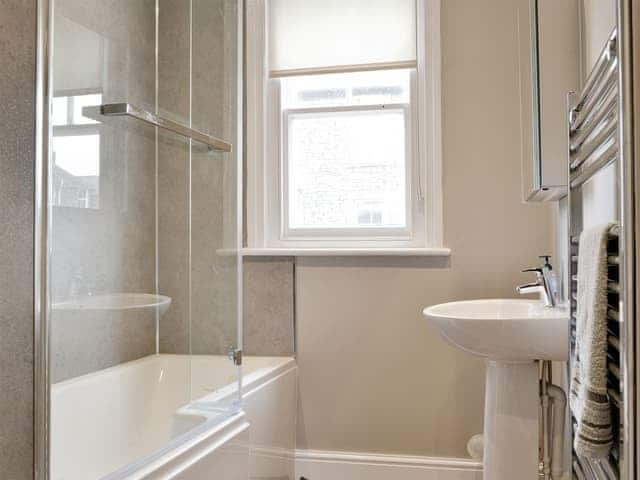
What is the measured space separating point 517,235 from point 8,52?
198cm

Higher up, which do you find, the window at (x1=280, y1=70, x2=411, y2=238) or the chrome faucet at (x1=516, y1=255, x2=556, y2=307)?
the window at (x1=280, y1=70, x2=411, y2=238)

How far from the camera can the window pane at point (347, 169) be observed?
2615 millimetres

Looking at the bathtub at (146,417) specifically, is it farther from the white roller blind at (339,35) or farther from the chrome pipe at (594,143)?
the white roller blind at (339,35)

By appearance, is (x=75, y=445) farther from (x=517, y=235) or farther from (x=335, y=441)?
(x=517, y=235)

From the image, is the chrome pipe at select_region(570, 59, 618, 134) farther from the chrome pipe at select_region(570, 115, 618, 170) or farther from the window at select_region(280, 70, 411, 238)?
the window at select_region(280, 70, 411, 238)

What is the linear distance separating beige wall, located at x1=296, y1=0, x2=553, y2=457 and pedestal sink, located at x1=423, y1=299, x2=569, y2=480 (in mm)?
591

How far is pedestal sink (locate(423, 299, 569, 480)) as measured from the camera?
1.60m

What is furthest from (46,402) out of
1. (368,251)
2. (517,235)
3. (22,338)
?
(517,235)

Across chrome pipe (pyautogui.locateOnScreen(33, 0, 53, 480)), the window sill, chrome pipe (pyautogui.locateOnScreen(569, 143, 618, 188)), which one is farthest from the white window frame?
chrome pipe (pyautogui.locateOnScreen(33, 0, 53, 480))

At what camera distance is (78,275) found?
1.45 meters

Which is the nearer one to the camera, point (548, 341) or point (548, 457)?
point (548, 341)

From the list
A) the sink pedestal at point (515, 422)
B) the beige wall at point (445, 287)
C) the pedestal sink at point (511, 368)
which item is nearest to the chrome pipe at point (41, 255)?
the pedestal sink at point (511, 368)

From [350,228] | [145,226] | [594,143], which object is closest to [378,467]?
[350,228]

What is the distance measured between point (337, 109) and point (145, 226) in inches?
47.7
